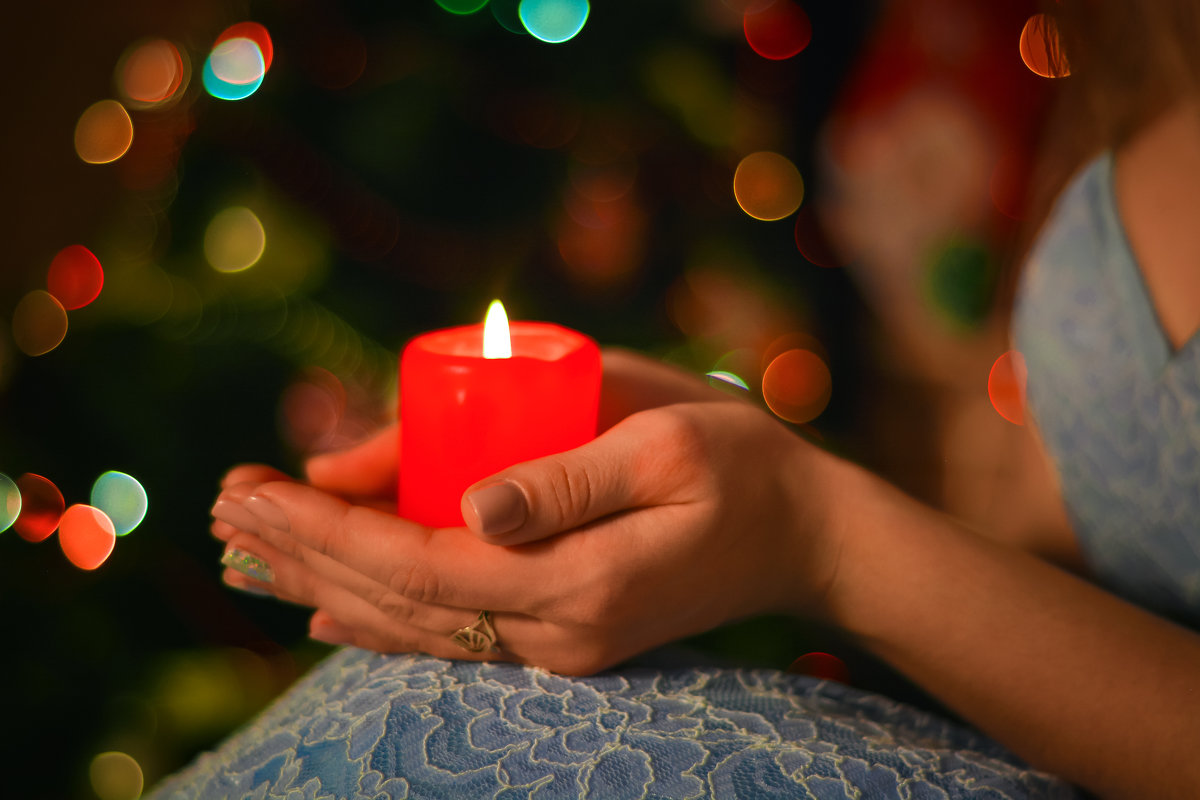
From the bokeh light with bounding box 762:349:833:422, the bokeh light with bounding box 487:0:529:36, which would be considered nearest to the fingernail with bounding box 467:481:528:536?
the bokeh light with bounding box 487:0:529:36

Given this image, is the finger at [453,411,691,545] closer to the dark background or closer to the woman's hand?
the woman's hand

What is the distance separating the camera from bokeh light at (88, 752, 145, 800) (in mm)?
1160

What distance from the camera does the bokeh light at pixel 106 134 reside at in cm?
123

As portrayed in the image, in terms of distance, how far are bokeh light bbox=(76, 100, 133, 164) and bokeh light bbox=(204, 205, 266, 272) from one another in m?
0.30

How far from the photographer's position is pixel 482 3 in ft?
3.83

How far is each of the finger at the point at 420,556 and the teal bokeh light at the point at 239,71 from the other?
77 centimetres

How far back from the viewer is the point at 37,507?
1.06 metres

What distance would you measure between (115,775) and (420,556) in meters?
1.01

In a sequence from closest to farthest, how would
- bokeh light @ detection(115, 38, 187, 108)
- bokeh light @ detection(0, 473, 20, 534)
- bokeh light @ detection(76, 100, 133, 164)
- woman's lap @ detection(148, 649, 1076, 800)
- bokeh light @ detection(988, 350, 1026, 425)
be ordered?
woman's lap @ detection(148, 649, 1076, 800)
bokeh light @ detection(0, 473, 20, 534)
bokeh light @ detection(115, 38, 187, 108)
bokeh light @ detection(76, 100, 133, 164)
bokeh light @ detection(988, 350, 1026, 425)

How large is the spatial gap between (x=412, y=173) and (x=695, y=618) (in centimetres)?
88

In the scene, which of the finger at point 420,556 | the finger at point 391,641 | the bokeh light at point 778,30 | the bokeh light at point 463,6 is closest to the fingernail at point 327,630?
the finger at point 391,641

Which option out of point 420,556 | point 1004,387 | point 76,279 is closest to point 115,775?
point 76,279

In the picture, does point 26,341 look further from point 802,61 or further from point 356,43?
point 802,61

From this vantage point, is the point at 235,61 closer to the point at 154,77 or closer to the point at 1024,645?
the point at 154,77
